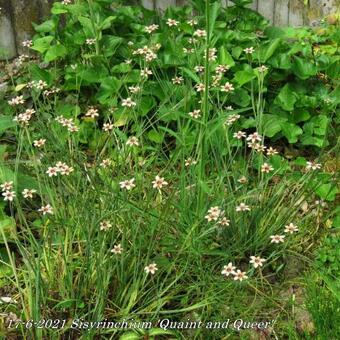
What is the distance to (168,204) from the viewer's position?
2.74 meters

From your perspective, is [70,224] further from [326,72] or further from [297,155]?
[326,72]

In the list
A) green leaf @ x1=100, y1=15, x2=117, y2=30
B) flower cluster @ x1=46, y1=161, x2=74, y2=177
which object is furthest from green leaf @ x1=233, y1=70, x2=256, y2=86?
flower cluster @ x1=46, y1=161, x2=74, y2=177

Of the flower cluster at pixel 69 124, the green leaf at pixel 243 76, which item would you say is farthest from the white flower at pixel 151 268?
the green leaf at pixel 243 76

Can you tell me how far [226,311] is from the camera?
2693mm

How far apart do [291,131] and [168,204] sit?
3.66 feet

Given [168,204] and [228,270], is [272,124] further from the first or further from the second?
[228,270]

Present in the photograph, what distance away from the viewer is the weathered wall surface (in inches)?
173

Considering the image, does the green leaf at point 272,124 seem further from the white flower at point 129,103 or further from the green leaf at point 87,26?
the green leaf at point 87,26

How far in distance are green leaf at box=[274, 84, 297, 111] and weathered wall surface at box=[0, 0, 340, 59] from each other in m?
0.88

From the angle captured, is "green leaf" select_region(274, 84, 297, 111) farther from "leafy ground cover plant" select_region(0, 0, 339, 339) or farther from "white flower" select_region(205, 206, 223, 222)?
"white flower" select_region(205, 206, 223, 222)

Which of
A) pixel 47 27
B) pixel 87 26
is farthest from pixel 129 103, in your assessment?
pixel 47 27

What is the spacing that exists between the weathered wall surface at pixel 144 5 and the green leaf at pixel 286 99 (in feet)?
2.89

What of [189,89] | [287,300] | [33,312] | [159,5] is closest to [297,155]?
[189,89]

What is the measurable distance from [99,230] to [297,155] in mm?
1436
